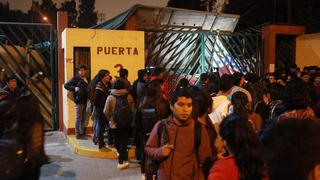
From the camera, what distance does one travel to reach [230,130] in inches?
108

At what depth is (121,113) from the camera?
283 inches

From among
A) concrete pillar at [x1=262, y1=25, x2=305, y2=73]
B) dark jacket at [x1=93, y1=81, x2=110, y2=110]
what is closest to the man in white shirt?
dark jacket at [x1=93, y1=81, x2=110, y2=110]

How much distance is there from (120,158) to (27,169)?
4.89 metres

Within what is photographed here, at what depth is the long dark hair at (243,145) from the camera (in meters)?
2.58

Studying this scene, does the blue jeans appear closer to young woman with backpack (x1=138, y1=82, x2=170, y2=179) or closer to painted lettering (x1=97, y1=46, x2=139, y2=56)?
painted lettering (x1=97, y1=46, x2=139, y2=56)

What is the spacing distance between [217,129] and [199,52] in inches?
340

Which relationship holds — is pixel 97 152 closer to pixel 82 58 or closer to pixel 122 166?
pixel 122 166

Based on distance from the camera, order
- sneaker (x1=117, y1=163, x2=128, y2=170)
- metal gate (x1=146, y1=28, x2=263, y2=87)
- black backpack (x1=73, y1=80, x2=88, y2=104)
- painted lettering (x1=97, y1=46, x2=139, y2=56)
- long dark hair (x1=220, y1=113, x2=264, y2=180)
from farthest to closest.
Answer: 1. metal gate (x1=146, y1=28, x2=263, y2=87)
2. painted lettering (x1=97, y1=46, x2=139, y2=56)
3. black backpack (x1=73, y1=80, x2=88, y2=104)
4. sneaker (x1=117, y1=163, x2=128, y2=170)
5. long dark hair (x1=220, y1=113, x2=264, y2=180)

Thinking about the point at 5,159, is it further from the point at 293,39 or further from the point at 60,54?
the point at 293,39

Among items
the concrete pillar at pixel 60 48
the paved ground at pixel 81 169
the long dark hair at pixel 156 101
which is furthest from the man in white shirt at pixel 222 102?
the concrete pillar at pixel 60 48

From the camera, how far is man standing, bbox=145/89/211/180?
352cm

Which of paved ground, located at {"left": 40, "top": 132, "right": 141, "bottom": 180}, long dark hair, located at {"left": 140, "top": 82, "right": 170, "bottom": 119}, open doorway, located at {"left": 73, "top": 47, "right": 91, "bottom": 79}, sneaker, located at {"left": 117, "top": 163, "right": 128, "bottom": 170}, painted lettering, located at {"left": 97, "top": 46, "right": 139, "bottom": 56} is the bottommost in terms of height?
paved ground, located at {"left": 40, "top": 132, "right": 141, "bottom": 180}

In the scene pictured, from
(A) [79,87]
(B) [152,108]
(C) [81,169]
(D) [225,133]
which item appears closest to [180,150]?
(D) [225,133]

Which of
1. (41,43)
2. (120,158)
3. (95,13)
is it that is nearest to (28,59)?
(41,43)
